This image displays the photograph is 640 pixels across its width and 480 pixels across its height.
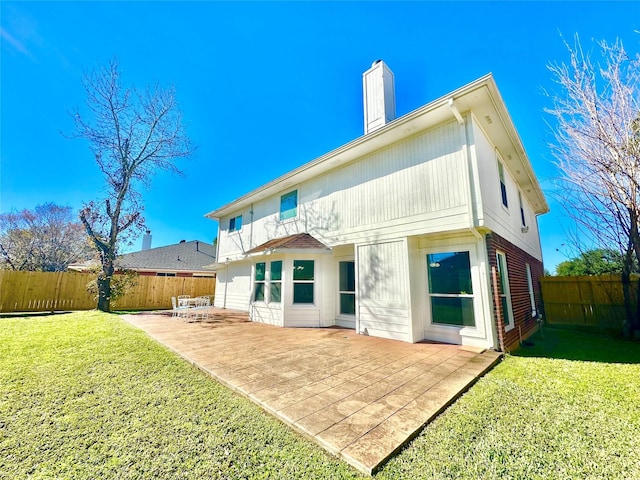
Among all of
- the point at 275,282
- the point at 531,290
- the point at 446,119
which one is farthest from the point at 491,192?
the point at 275,282

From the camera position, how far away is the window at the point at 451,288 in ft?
19.8

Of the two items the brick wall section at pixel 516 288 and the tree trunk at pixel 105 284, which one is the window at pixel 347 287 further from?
the tree trunk at pixel 105 284

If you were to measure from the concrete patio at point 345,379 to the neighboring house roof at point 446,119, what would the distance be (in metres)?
5.47

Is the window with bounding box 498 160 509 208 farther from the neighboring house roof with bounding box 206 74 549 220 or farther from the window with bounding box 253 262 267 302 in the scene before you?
the window with bounding box 253 262 267 302

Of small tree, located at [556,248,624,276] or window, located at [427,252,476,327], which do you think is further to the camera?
small tree, located at [556,248,624,276]

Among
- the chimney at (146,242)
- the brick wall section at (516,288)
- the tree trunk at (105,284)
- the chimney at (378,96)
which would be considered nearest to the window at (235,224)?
the tree trunk at (105,284)

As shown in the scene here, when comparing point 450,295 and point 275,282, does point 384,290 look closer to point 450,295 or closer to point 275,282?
point 450,295

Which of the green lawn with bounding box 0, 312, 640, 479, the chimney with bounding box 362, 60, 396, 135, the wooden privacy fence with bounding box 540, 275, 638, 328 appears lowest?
the green lawn with bounding box 0, 312, 640, 479

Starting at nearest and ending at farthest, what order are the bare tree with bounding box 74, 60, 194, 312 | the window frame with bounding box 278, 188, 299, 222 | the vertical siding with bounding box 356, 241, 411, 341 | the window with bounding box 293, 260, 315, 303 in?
1. the vertical siding with bounding box 356, 241, 411, 341
2. the window with bounding box 293, 260, 315, 303
3. the window frame with bounding box 278, 188, 299, 222
4. the bare tree with bounding box 74, 60, 194, 312

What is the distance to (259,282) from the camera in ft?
33.1

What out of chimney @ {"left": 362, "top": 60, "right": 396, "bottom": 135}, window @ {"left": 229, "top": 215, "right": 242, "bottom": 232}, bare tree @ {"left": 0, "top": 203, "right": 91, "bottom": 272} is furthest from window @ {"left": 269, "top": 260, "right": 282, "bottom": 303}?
bare tree @ {"left": 0, "top": 203, "right": 91, "bottom": 272}

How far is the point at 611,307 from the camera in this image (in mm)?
8867

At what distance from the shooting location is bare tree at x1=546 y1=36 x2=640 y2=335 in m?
6.16

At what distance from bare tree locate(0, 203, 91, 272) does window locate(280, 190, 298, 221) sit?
20.5m
